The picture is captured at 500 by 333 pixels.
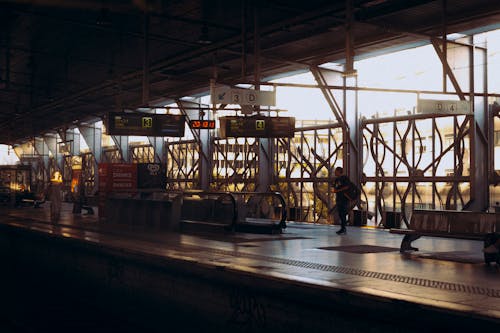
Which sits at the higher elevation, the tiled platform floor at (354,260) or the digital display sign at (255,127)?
the digital display sign at (255,127)

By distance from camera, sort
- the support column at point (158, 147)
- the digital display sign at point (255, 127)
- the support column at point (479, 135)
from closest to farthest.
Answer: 1. the support column at point (479, 135)
2. the digital display sign at point (255, 127)
3. the support column at point (158, 147)

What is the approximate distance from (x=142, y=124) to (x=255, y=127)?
4.07 m

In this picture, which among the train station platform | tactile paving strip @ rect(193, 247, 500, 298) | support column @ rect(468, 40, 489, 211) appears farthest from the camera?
support column @ rect(468, 40, 489, 211)

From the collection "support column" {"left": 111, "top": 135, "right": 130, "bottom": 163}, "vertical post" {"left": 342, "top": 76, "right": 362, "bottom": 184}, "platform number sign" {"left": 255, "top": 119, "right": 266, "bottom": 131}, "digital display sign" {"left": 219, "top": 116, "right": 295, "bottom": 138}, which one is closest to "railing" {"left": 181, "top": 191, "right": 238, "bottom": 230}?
"digital display sign" {"left": 219, "top": 116, "right": 295, "bottom": 138}

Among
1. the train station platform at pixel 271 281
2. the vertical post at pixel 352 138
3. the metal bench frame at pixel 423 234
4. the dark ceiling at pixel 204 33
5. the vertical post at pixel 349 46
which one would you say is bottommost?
the train station platform at pixel 271 281

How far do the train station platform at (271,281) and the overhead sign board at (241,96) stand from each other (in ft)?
11.0

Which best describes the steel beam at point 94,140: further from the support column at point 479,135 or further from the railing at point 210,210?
the support column at point 479,135

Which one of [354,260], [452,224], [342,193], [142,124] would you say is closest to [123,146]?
[142,124]

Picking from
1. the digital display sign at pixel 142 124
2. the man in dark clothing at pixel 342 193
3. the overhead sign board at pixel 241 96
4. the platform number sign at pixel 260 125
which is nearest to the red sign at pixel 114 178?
the digital display sign at pixel 142 124

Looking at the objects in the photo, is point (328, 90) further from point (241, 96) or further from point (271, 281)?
point (271, 281)

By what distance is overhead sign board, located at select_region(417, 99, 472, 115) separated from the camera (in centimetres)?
1512

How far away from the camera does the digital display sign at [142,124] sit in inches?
800

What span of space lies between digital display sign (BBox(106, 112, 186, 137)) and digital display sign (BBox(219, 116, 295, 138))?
2731 millimetres

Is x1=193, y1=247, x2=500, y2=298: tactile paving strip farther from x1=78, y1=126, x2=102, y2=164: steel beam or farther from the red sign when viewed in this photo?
x1=78, y1=126, x2=102, y2=164: steel beam
